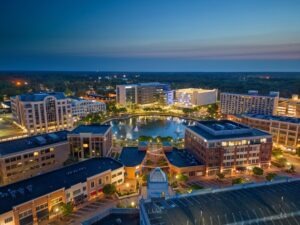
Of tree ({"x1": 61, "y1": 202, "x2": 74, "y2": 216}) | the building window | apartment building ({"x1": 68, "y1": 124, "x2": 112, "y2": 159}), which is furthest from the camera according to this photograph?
apartment building ({"x1": 68, "y1": 124, "x2": 112, "y2": 159})

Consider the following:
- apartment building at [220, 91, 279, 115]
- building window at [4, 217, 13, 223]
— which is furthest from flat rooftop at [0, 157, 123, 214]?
apartment building at [220, 91, 279, 115]

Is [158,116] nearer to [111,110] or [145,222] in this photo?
[111,110]

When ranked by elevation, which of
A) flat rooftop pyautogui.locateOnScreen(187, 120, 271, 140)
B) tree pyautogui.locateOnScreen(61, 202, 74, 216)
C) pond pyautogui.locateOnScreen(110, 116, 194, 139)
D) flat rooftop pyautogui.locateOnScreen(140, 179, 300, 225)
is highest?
flat rooftop pyautogui.locateOnScreen(187, 120, 271, 140)

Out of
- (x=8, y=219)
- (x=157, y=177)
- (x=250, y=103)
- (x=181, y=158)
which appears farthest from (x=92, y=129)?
(x=250, y=103)

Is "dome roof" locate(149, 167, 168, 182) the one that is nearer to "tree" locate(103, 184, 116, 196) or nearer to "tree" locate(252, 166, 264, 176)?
"tree" locate(103, 184, 116, 196)

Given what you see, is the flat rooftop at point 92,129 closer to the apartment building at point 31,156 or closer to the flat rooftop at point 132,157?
the apartment building at point 31,156

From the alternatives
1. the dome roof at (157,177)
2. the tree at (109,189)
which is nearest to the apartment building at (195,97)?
the tree at (109,189)
